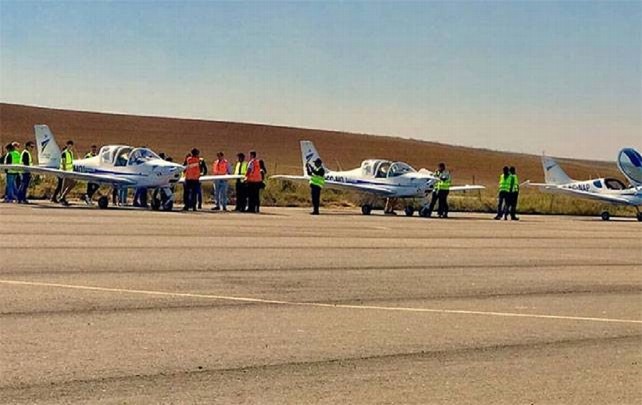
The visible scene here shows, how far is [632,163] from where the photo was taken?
41.3 meters

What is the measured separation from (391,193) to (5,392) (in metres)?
28.6

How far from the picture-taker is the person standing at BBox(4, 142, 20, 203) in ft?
102

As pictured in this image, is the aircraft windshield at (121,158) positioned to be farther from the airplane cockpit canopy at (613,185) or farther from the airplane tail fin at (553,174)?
the airplane cockpit canopy at (613,185)

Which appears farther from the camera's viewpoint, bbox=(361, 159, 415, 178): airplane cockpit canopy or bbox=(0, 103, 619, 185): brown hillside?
bbox=(0, 103, 619, 185): brown hillside

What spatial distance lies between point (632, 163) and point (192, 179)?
1895cm

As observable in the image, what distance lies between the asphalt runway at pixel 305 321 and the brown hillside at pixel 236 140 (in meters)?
60.8

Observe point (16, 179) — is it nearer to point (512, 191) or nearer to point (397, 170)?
point (397, 170)

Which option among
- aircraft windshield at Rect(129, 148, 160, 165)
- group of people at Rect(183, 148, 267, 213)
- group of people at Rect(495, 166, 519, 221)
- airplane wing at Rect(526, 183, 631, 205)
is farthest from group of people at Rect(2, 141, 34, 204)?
airplane wing at Rect(526, 183, 631, 205)

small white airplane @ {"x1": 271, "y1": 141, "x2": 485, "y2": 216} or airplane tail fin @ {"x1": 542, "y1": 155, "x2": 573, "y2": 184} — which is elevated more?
airplane tail fin @ {"x1": 542, "y1": 155, "x2": 573, "y2": 184}

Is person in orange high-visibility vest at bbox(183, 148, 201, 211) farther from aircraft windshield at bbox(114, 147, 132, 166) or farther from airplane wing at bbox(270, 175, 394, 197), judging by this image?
airplane wing at bbox(270, 175, 394, 197)

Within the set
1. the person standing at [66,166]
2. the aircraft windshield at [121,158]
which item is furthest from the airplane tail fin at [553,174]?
the person standing at [66,166]

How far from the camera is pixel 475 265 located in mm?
17031

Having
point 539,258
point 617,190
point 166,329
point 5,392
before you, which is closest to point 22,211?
point 539,258

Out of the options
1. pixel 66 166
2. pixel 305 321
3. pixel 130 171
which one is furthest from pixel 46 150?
pixel 305 321
